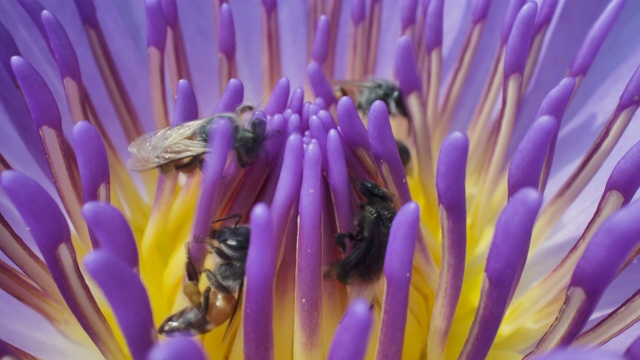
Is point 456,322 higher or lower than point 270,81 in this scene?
lower

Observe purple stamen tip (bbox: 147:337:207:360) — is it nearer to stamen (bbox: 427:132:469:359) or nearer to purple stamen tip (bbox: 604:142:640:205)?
stamen (bbox: 427:132:469:359)

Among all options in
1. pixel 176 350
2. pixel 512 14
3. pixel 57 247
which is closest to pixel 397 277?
pixel 176 350

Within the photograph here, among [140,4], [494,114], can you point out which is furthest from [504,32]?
[140,4]

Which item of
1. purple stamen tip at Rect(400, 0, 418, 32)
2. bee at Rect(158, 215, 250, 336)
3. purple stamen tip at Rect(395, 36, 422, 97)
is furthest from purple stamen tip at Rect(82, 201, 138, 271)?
purple stamen tip at Rect(400, 0, 418, 32)

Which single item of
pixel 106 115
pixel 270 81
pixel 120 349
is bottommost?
pixel 120 349

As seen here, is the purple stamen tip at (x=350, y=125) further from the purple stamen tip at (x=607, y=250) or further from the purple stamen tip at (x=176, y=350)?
the purple stamen tip at (x=176, y=350)

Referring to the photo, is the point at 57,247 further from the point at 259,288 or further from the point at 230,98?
the point at 230,98

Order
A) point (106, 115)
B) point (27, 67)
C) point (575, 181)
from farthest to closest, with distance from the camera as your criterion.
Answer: point (106, 115) < point (575, 181) < point (27, 67)

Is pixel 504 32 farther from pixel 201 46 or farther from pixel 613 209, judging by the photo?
pixel 201 46
